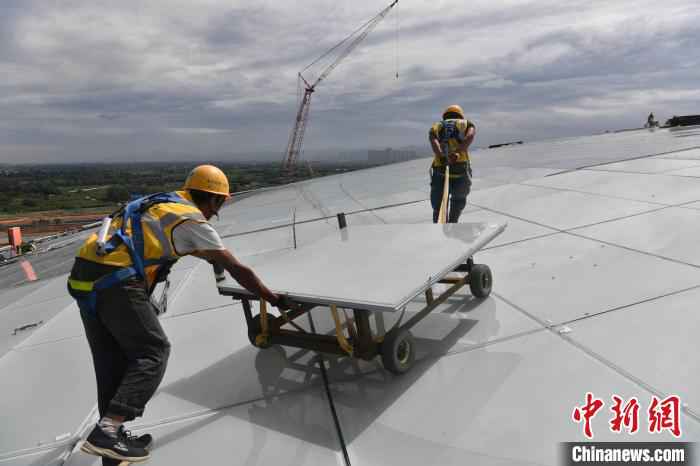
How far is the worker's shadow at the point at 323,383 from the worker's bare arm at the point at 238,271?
0.77 metres

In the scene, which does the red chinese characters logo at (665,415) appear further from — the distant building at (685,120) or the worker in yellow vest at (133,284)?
the distant building at (685,120)

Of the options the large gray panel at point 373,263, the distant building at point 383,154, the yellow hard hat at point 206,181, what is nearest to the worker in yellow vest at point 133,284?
the yellow hard hat at point 206,181

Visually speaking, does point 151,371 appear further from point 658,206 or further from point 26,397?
point 658,206

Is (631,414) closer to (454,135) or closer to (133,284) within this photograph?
(133,284)

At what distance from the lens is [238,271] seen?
277cm

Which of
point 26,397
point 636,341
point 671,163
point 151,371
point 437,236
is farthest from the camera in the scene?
point 671,163

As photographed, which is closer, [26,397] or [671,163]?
[26,397]

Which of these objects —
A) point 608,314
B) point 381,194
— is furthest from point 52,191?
point 608,314

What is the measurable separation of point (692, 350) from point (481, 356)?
1391 millimetres

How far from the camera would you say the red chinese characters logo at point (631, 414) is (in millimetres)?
2462

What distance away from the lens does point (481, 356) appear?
3334mm

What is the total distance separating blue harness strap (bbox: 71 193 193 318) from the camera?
2.57m

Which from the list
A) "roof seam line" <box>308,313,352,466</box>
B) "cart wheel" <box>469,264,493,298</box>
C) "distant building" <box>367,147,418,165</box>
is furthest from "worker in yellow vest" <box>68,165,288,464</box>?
"distant building" <box>367,147,418,165</box>

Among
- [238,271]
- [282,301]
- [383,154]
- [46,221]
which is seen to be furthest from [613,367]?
[46,221]
